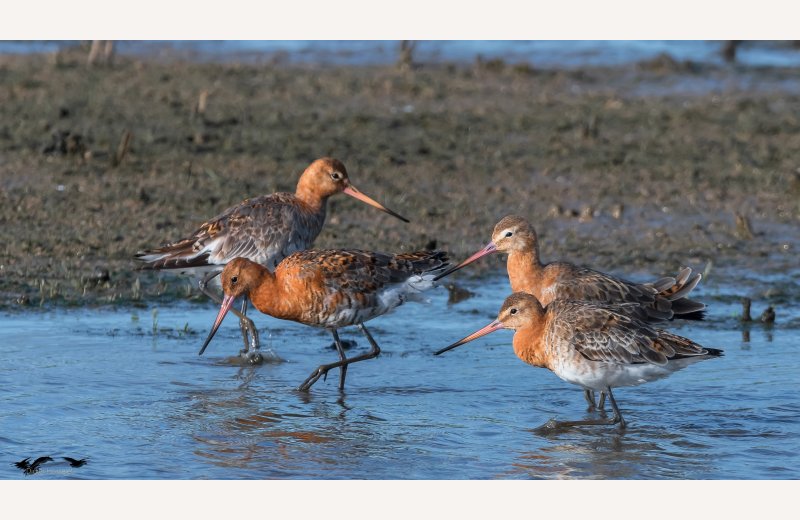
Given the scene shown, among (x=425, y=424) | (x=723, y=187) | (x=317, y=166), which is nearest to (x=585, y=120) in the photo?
(x=723, y=187)

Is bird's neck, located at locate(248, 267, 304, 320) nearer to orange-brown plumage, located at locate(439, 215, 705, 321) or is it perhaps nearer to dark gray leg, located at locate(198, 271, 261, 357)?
dark gray leg, located at locate(198, 271, 261, 357)

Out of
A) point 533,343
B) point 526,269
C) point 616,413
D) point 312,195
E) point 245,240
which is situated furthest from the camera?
point 312,195

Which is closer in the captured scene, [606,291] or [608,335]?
[608,335]

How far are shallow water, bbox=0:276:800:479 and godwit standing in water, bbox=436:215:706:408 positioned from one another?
0.56 m

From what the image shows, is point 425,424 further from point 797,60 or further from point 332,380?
point 797,60

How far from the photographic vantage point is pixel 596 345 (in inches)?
308

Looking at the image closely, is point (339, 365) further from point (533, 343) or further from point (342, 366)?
point (533, 343)

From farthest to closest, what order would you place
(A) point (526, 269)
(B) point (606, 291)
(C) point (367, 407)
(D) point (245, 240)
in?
(D) point (245, 240) < (A) point (526, 269) < (B) point (606, 291) < (C) point (367, 407)

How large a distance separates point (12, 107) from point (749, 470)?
11.3 m

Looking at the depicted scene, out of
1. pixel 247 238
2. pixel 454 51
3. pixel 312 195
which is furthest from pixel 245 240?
pixel 454 51

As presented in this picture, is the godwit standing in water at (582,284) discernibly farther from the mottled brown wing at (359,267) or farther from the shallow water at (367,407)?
the shallow water at (367,407)

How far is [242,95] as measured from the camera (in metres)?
17.3

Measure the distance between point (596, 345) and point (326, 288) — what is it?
1894 mm

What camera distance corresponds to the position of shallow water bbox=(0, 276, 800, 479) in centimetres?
723
